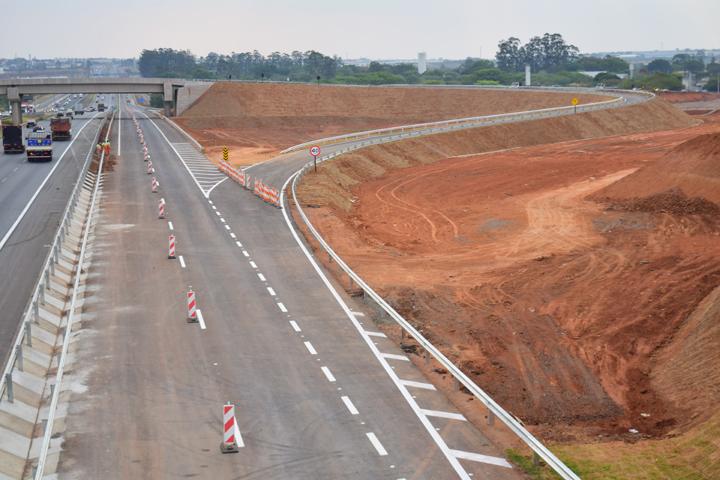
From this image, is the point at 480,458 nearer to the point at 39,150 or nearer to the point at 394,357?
the point at 394,357

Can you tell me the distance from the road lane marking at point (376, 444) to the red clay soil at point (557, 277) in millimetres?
4556

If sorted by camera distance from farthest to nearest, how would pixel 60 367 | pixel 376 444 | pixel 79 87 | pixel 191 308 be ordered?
1. pixel 79 87
2. pixel 191 308
3. pixel 60 367
4. pixel 376 444

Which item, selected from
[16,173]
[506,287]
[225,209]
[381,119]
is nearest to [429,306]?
[506,287]

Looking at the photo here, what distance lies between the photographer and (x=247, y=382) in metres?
22.0

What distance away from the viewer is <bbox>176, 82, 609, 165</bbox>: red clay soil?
121625 mm

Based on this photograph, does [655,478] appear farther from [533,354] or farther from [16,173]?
[16,173]

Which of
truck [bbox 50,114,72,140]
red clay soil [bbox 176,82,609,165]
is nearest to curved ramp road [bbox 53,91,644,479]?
truck [bbox 50,114,72,140]

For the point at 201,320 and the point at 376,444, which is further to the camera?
the point at 201,320

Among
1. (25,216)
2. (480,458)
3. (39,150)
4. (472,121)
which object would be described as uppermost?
(472,121)

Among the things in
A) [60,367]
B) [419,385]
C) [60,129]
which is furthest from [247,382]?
[60,129]

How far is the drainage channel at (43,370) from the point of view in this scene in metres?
18.0

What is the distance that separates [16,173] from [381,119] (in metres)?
71.3

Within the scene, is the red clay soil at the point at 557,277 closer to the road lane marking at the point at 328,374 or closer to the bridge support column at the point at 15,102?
the road lane marking at the point at 328,374

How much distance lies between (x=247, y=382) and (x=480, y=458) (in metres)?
6.67
